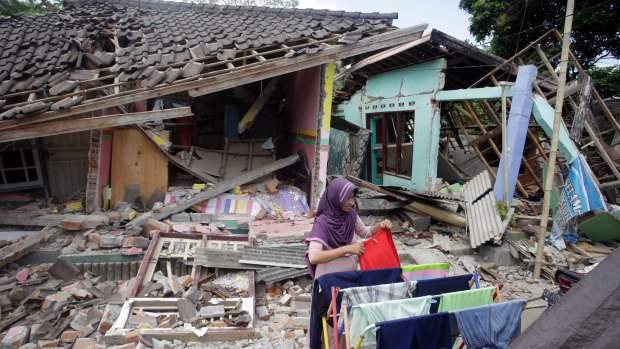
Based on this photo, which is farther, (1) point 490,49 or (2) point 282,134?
(1) point 490,49

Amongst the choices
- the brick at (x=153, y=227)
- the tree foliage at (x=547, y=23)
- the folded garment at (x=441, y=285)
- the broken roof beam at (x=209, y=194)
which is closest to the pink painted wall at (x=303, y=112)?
the broken roof beam at (x=209, y=194)

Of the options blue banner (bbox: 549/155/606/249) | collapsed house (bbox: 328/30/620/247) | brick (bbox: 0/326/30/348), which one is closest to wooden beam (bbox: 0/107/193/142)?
brick (bbox: 0/326/30/348)

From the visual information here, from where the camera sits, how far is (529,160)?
9133 millimetres

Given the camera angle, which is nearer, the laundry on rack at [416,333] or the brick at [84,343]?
the laundry on rack at [416,333]

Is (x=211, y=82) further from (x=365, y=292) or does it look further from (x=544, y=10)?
(x=544, y=10)

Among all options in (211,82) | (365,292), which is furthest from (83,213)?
(365,292)

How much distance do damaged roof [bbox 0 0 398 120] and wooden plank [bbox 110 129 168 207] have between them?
4.01 feet

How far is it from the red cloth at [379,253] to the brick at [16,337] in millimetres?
3661

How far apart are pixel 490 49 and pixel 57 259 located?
1721 centimetres

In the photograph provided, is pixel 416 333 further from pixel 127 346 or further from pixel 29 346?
pixel 29 346

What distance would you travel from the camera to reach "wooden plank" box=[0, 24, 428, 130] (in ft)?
15.3

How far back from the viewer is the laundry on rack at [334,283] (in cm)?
259

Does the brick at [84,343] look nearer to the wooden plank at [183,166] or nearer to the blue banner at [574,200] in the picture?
the wooden plank at [183,166]

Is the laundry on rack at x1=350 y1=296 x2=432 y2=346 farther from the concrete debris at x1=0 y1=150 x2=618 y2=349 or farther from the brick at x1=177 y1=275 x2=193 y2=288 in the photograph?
the brick at x1=177 y1=275 x2=193 y2=288
